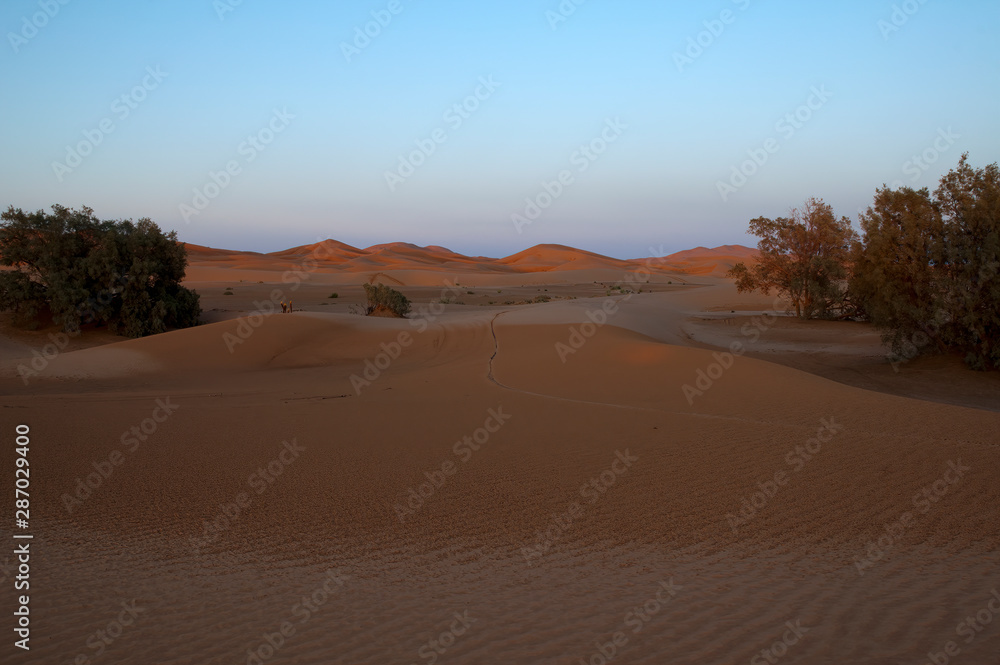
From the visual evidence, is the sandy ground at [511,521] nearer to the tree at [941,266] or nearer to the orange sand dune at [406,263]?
the tree at [941,266]

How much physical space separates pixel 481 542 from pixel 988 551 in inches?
162

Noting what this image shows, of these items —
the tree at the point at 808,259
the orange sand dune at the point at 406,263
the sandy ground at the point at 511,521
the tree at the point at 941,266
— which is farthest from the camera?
the orange sand dune at the point at 406,263

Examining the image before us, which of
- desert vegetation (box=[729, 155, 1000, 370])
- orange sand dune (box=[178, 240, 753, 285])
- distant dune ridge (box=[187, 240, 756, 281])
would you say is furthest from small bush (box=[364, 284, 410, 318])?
distant dune ridge (box=[187, 240, 756, 281])

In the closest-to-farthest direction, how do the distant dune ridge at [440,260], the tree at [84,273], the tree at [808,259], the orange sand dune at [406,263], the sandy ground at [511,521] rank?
the sandy ground at [511,521]
the tree at [84,273]
the tree at [808,259]
the orange sand dune at [406,263]
the distant dune ridge at [440,260]

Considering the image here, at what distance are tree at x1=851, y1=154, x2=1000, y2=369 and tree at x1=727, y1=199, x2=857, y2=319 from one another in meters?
9.15

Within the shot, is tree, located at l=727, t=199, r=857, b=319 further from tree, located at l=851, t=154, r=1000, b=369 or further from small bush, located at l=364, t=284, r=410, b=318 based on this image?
small bush, located at l=364, t=284, r=410, b=318

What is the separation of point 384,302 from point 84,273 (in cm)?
1048

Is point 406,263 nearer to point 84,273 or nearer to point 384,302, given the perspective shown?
point 384,302

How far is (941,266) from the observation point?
15.8 meters

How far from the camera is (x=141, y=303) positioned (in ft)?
72.0

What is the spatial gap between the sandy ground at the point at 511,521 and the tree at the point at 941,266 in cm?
281

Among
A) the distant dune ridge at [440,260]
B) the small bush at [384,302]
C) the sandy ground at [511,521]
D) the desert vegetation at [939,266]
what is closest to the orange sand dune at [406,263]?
the distant dune ridge at [440,260]

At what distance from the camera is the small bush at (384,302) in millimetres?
26344

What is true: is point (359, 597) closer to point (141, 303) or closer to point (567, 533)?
point (567, 533)
